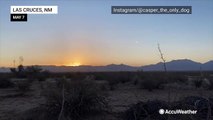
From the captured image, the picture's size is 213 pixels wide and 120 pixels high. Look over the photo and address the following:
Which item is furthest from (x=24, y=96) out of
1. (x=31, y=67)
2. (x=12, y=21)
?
(x=31, y=67)

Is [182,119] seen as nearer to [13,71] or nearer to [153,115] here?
[153,115]

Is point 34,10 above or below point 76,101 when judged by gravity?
above

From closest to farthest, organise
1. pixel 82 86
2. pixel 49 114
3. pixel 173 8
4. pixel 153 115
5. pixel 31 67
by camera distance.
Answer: pixel 173 8 → pixel 153 115 → pixel 49 114 → pixel 82 86 → pixel 31 67

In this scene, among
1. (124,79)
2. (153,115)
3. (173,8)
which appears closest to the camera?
(173,8)

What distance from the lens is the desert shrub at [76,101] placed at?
1203cm

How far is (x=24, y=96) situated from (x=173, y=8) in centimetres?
→ 1241

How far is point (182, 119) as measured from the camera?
257 inches

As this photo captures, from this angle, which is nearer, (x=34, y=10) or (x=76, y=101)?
(x=34, y=10)

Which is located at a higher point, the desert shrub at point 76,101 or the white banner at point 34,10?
the white banner at point 34,10

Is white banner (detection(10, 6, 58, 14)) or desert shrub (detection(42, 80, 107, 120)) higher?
white banner (detection(10, 6, 58, 14))

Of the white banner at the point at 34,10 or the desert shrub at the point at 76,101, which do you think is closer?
the white banner at the point at 34,10

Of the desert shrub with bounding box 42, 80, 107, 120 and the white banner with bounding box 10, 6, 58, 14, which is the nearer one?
the white banner with bounding box 10, 6, 58, 14

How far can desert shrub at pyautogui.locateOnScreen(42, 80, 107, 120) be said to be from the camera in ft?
39.5

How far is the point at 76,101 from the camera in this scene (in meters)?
12.3
